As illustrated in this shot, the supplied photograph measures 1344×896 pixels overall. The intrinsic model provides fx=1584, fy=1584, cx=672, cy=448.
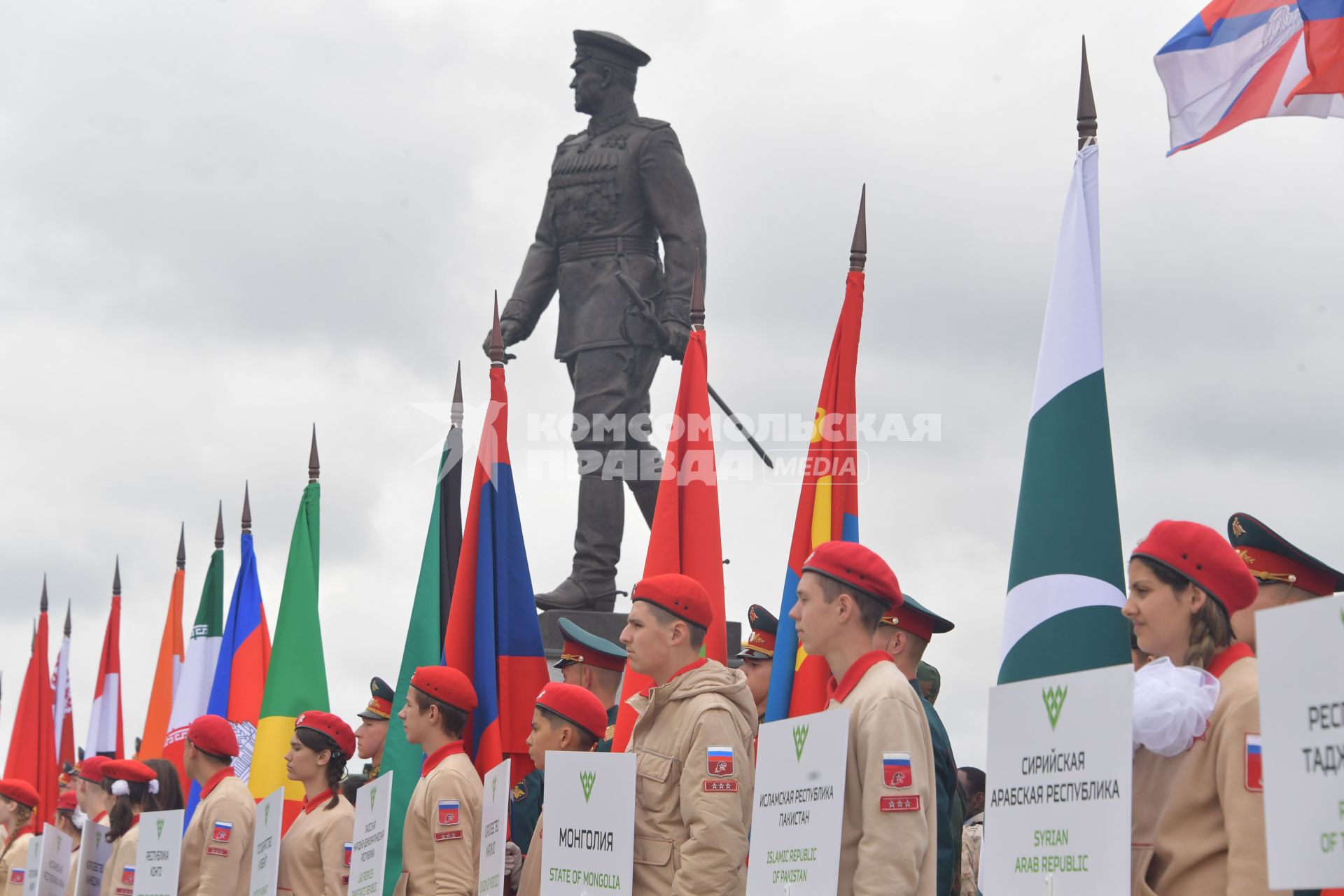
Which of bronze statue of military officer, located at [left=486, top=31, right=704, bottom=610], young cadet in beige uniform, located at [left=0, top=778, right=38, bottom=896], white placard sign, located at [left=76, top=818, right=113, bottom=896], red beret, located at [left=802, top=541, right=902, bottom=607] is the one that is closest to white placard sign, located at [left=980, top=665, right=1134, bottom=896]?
red beret, located at [left=802, top=541, right=902, bottom=607]

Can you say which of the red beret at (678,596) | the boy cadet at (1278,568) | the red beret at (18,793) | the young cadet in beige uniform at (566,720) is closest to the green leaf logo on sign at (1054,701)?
the boy cadet at (1278,568)

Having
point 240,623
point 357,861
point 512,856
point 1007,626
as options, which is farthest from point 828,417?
point 240,623

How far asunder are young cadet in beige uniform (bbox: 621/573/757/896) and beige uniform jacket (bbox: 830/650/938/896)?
0.73 metres

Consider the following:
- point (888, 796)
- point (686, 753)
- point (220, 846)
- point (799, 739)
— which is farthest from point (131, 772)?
point (888, 796)

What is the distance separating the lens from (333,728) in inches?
329

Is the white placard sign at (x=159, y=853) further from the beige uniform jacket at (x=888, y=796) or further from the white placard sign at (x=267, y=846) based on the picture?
the beige uniform jacket at (x=888, y=796)

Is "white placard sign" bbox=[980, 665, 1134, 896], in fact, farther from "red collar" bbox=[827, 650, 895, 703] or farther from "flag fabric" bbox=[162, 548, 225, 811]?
"flag fabric" bbox=[162, 548, 225, 811]

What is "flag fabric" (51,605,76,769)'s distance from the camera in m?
19.9

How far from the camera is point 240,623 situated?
13.2 metres

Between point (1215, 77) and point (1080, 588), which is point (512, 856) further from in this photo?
point (1215, 77)

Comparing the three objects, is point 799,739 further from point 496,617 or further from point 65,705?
point 65,705

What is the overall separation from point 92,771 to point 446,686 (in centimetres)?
408

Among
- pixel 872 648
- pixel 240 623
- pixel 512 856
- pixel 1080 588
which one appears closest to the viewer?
pixel 872 648

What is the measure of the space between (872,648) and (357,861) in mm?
3131
